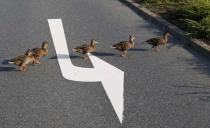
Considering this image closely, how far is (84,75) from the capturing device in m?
9.02

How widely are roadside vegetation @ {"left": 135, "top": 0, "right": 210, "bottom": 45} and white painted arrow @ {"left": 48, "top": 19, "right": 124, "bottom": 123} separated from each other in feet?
9.42

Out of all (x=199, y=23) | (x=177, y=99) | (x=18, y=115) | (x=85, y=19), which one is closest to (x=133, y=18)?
(x=85, y=19)

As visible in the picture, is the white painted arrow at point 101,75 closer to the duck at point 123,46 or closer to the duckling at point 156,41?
the duck at point 123,46

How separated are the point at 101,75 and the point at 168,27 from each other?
12.9 ft

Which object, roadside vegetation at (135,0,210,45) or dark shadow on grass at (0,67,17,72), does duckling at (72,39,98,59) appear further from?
roadside vegetation at (135,0,210,45)

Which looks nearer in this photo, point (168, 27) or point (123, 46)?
point (123, 46)

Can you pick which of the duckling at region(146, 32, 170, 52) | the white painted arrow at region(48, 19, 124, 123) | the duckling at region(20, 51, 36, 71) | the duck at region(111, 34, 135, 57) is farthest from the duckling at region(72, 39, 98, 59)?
the duckling at region(146, 32, 170, 52)

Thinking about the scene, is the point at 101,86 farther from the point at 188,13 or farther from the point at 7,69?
the point at 188,13

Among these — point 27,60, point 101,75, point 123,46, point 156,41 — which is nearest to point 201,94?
point 101,75

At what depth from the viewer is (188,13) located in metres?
13.0

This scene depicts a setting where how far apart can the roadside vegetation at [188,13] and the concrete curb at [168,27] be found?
0.20m

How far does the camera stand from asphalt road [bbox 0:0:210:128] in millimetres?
7066

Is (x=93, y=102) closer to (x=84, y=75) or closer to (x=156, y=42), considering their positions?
(x=84, y=75)

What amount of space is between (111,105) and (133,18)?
6.77m
